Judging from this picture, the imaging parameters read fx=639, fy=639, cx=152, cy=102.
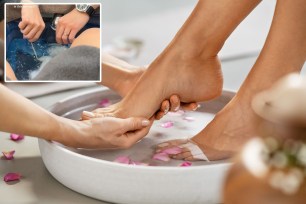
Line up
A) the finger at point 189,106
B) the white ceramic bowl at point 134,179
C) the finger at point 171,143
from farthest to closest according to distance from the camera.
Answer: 1. the finger at point 189,106
2. the finger at point 171,143
3. the white ceramic bowl at point 134,179

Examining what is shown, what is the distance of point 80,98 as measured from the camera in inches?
59.5

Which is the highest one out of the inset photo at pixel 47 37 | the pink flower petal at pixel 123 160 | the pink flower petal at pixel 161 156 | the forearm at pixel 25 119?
the inset photo at pixel 47 37

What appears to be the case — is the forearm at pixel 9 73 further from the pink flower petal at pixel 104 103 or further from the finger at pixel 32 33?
the pink flower petal at pixel 104 103

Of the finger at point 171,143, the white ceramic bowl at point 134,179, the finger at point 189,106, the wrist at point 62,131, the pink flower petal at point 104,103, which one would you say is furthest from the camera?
the pink flower petal at point 104,103

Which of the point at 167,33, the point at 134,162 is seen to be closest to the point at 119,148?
the point at 134,162

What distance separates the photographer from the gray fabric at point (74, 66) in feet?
4.56

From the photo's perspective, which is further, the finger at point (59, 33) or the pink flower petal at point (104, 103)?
the pink flower petal at point (104, 103)

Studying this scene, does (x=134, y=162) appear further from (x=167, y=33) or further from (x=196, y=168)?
(x=167, y=33)

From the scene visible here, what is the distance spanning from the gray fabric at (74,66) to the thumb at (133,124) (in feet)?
0.60

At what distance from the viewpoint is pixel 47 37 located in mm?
1351

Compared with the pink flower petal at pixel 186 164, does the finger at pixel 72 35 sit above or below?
above

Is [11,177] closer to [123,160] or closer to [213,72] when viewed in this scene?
[123,160]

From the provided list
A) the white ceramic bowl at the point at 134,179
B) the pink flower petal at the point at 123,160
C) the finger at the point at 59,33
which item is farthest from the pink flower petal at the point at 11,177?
the finger at the point at 59,33

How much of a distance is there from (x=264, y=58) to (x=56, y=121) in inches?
15.9
